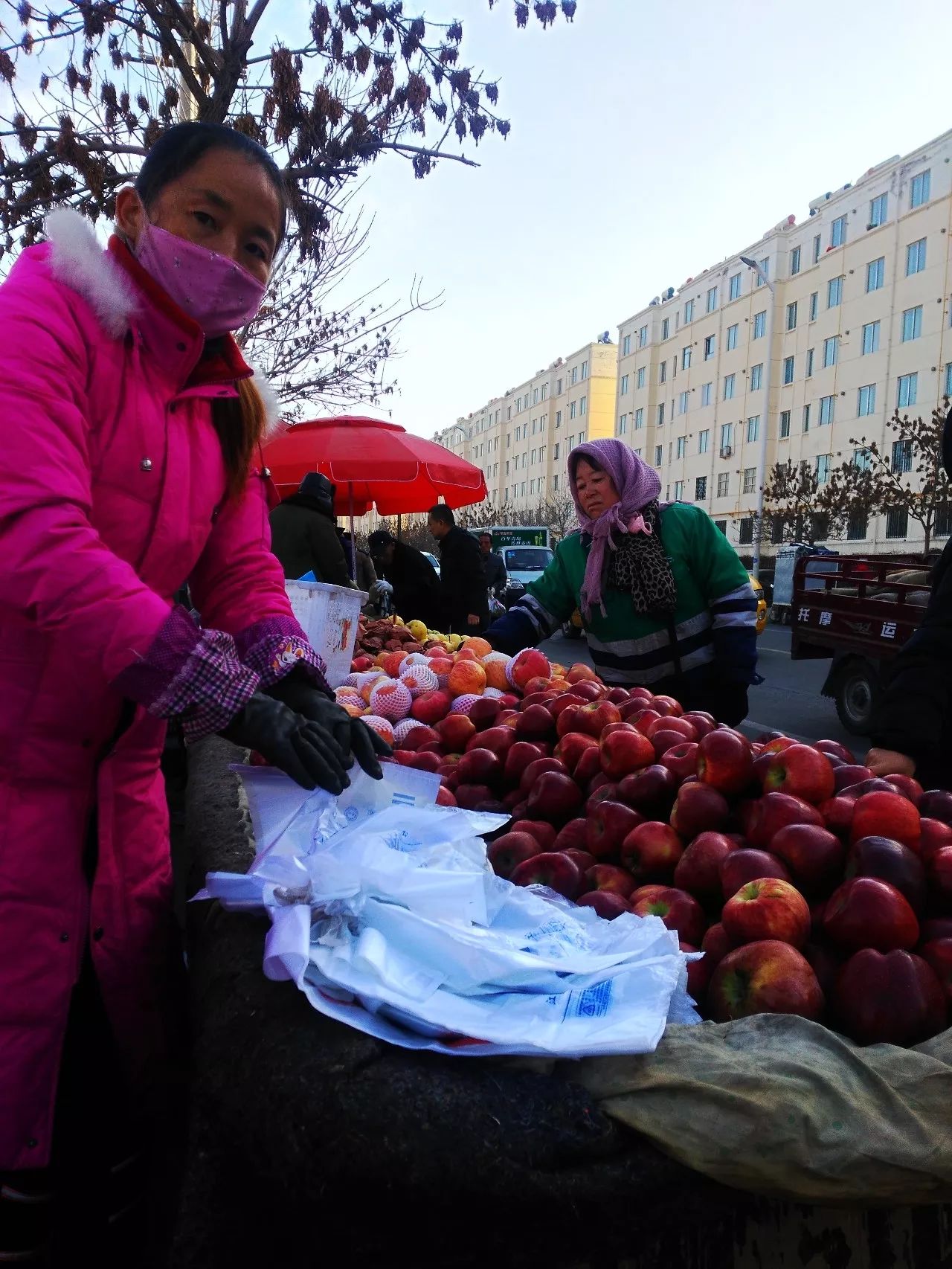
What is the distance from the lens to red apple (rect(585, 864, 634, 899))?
79.6 inches

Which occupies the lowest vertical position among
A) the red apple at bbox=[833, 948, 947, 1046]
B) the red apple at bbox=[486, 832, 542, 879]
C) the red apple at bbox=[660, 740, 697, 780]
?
the red apple at bbox=[486, 832, 542, 879]

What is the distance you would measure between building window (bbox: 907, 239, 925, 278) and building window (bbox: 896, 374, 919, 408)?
4607mm

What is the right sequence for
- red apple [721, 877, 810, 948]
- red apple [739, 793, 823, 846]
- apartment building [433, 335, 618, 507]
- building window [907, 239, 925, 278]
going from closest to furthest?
red apple [721, 877, 810, 948] < red apple [739, 793, 823, 846] < building window [907, 239, 925, 278] < apartment building [433, 335, 618, 507]

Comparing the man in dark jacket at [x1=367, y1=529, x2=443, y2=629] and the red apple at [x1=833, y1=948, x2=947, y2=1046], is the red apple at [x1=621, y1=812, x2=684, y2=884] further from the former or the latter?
the man in dark jacket at [x1=367, y1=529, x2=443, y2=629]

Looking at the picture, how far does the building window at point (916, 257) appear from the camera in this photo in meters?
38.6

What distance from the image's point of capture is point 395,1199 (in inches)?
42.1

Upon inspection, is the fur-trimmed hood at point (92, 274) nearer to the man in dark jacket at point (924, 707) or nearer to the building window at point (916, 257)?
the man in dark jacket at point (924, 707)

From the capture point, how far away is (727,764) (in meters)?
2.14

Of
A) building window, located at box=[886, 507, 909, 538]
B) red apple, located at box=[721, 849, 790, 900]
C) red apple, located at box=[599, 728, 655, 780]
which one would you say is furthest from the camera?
building window, located at box=[886, 507, 909, 538]

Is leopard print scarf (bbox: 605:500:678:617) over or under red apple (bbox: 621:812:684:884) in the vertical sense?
over

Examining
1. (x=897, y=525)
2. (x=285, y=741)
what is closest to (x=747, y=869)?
(x=285, y=741)

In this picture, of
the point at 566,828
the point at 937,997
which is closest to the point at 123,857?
the point at 566,828

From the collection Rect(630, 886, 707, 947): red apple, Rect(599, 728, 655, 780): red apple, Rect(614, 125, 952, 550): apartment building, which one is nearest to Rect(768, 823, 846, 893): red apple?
Rect(630, 886, 707, 947): red apple

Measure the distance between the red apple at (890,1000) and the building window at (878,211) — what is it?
48581 mm
